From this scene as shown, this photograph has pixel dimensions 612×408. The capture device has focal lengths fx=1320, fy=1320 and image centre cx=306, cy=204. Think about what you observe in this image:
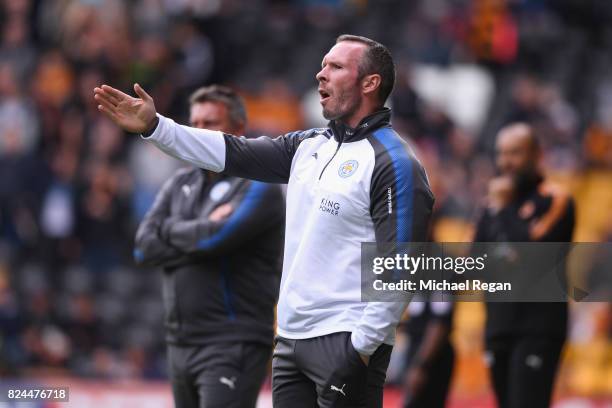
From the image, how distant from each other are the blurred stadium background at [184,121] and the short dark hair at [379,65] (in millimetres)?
5839

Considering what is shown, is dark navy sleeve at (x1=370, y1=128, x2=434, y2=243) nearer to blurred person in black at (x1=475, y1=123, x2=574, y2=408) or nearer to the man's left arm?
the man's left arm

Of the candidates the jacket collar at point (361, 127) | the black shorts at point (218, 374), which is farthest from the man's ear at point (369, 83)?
the black shorts at point (218, 374)

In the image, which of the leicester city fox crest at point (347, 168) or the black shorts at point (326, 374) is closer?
the black shorts at point (326, 374)

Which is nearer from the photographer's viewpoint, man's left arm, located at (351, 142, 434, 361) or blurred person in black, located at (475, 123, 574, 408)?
man's left arm, located at (351, 142, 434, 361)

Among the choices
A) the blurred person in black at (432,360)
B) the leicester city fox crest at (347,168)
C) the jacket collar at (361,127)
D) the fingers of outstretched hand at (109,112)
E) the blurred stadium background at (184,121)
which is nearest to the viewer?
the fingers of outstretched hand at (109,112)

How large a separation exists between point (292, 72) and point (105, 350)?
227 inches

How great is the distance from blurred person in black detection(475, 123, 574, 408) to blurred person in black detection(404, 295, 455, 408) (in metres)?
0.55

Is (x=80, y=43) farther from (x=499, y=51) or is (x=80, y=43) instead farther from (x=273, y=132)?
(x=499, y=51)

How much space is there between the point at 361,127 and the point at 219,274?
67.5 inches

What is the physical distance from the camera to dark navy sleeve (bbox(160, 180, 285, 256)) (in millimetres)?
7555

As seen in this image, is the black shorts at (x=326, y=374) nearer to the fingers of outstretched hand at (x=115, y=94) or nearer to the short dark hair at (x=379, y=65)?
the short dark hair at (x=379, y=65)

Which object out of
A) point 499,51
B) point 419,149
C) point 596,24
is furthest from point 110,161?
point 596,24

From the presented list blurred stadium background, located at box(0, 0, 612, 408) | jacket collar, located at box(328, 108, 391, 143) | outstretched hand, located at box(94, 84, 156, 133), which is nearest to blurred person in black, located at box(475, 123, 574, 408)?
jacket collar, located at box(328, 108, 391, 143)

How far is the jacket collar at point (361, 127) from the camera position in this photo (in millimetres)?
6344
